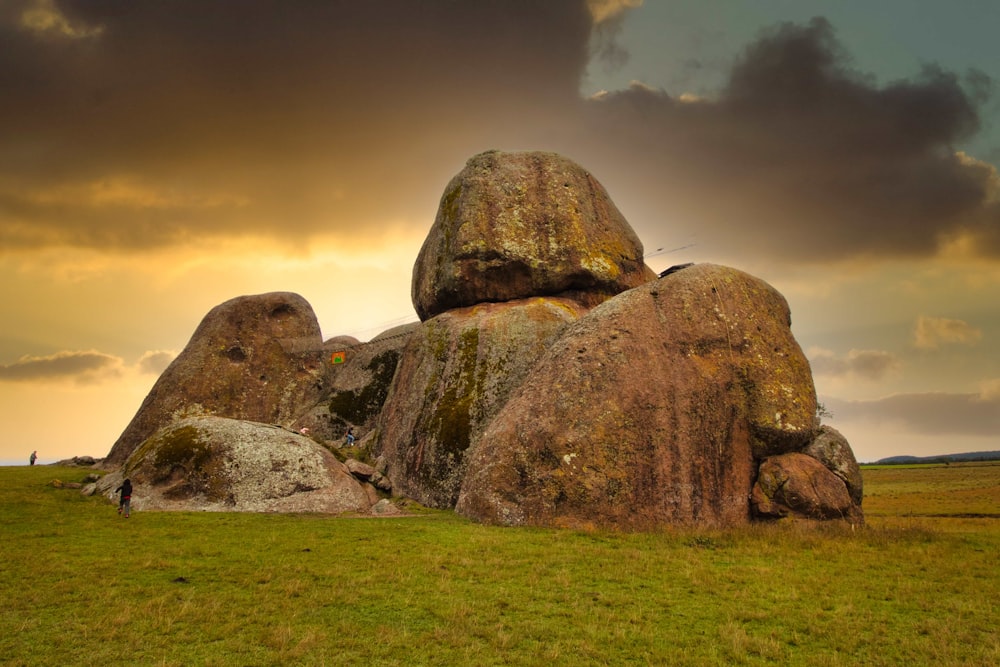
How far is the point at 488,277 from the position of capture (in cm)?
3094

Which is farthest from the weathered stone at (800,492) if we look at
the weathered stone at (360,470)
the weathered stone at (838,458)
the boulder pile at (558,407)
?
the weathered stone at (360,470)

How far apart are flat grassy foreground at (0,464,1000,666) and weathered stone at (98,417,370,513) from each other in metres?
2.54

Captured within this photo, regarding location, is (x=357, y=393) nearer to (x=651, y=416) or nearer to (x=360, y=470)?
(x=360, y=470)

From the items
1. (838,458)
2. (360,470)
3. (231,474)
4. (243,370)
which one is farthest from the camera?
(243,370)

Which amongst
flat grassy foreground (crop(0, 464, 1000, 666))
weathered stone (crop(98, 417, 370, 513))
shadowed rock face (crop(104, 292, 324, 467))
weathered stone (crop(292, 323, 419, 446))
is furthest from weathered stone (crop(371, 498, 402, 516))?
shadowed rock face (crop(104, 292, 324, 467))

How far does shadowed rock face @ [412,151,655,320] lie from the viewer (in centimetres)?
3083

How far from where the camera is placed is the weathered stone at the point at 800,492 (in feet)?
65.7

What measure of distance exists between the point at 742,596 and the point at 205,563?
10657mm

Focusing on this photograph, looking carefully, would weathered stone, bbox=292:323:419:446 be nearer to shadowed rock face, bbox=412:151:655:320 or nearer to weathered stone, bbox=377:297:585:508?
shadowed rock face, bbox=412:151:655:320

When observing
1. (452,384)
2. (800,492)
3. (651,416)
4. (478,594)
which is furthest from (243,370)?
(478,594)

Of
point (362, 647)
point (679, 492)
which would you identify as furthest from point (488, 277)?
point (362, 647)

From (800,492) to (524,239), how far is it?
16392 millimetres

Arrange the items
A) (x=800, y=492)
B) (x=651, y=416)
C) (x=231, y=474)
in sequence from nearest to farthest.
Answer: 1. (x=800, y=492)
2. (x=651, y=416)
3. (x=231, y=474)

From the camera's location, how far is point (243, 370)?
4122cm
